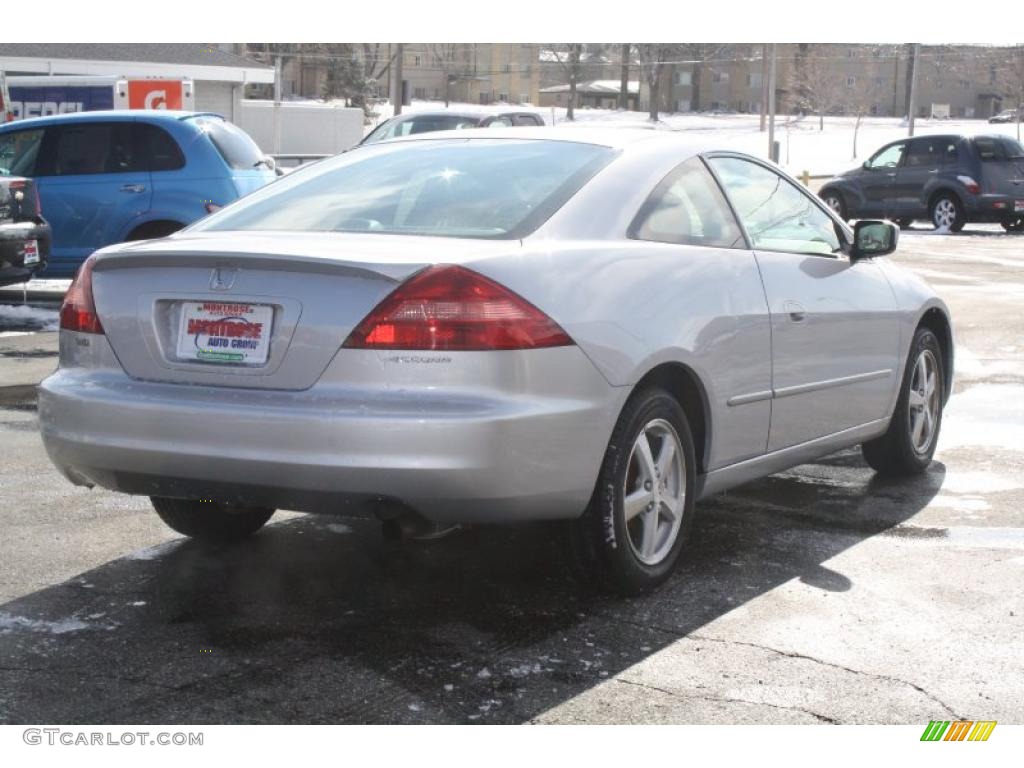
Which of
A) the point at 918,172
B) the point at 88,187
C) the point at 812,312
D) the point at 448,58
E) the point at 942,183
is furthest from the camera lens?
the point at 448,58

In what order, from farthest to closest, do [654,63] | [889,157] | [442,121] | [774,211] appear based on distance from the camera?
[654,63]
[889,157]
[442,121]
[774,211]

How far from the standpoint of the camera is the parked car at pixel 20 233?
1244 centimetres

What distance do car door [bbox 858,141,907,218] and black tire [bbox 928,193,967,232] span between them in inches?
31.8

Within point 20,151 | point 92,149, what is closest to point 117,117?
point 92,149

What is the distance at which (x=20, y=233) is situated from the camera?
41.1 feet

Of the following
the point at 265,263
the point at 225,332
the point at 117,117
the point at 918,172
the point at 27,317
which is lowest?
the point at 27,317

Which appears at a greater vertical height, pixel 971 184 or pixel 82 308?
pixel 82 308

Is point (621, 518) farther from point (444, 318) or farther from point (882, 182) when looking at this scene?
point (882, 182)

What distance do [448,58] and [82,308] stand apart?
104496mm

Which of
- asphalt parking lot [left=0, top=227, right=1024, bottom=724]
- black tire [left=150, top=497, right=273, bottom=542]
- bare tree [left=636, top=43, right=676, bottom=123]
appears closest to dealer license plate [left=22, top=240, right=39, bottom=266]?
asphalt parking lot [left=0, top=227, right=1024, bottom=724]

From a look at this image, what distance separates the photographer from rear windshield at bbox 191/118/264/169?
1412 cm

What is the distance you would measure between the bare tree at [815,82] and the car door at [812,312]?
293 feet

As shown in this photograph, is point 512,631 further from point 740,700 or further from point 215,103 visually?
point 215,103

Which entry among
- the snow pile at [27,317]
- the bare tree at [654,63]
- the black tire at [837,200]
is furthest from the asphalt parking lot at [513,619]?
the bare tree at [654,63]
